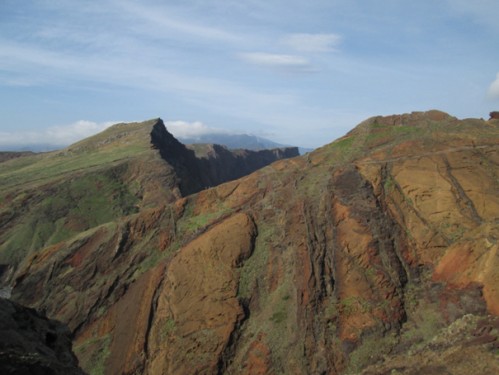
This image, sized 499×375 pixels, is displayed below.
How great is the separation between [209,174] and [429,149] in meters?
68.7

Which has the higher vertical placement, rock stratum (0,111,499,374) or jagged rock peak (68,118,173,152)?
jagged rock peak (68,118,173,152)

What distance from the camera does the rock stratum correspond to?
17.4m

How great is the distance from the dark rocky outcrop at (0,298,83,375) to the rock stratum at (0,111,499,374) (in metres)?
6.65

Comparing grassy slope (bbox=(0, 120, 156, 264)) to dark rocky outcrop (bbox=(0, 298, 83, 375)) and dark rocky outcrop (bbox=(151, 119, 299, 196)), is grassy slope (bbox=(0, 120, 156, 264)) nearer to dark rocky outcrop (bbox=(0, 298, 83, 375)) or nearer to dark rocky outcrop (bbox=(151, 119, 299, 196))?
dark rocky outcrop (bbox=(151, 119, 299, 196))

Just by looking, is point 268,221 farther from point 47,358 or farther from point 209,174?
point 209,174

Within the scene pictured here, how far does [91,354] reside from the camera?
20.1 metres

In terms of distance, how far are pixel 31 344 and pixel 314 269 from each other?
12.6 metres

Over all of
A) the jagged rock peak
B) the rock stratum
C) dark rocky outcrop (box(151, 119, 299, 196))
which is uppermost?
the jagged rock peak

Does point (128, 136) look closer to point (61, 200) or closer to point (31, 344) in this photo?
point (61, 200)

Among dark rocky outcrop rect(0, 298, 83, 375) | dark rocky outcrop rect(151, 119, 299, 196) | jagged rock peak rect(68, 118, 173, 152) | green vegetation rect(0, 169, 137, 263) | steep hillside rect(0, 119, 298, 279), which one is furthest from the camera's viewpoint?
jagged rock peak rect(68, 118, 173, 152)

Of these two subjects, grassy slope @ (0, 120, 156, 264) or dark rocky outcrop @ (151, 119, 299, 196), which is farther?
dark rocky outcrop @ (151, 119, 299, 196)

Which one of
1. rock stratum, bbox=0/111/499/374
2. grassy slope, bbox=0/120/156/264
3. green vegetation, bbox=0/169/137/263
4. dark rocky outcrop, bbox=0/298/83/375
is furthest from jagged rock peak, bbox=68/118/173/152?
dark rocky outcrop, bbox=0/298/83/375

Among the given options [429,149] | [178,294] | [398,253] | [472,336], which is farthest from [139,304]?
[429,149]

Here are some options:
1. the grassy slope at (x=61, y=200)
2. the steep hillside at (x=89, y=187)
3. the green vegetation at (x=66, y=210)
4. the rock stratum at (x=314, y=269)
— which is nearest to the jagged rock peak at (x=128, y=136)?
the steep hillside at (x=89, y=187)
